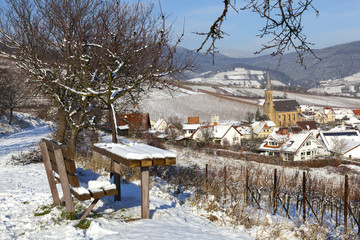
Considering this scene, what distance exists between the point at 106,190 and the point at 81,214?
769 mm

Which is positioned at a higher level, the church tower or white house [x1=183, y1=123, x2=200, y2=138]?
the church tower

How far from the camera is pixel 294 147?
132ft

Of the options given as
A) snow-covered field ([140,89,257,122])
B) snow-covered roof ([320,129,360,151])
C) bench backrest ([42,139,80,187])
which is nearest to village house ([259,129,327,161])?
snow-covered roof ([320,129,360,151])

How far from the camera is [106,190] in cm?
430

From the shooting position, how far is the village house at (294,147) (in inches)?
1575

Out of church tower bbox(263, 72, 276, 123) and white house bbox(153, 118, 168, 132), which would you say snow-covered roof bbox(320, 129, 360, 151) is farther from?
church tower bbox(263, 72, 276, 123)

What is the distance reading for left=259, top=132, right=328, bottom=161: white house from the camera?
131 feet

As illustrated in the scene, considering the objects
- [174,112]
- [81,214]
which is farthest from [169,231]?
[174,112]

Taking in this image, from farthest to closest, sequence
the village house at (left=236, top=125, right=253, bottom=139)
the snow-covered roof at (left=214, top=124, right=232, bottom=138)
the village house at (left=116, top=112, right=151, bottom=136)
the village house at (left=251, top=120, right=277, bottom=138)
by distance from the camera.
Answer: the village house at (left=251, top=120, right=277, bottom=138) < the village house at (left=236, top=125, right=253, bottom=139) < the snow-covered roof at (left=214, top=124, right=232, bottom=138) < the village house at (left=116, top=112, right=151, bottom=136)

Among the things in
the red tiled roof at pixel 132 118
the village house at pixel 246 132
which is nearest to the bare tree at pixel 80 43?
the red tiled roof at pixel 132 118

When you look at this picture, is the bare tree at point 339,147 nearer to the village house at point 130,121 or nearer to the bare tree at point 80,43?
the village house at point 130,121

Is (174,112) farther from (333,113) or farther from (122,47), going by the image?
(122,47)

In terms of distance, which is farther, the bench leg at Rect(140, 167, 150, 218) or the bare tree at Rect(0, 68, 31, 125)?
the bare tree at Rect(0, 68, 31, 125)

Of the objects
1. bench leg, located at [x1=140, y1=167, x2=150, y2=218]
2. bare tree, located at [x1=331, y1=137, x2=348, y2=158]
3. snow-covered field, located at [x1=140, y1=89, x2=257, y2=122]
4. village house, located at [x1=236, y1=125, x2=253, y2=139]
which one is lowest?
bare tree, located at [x1=331, y1=137, x2=348, y2=158]
